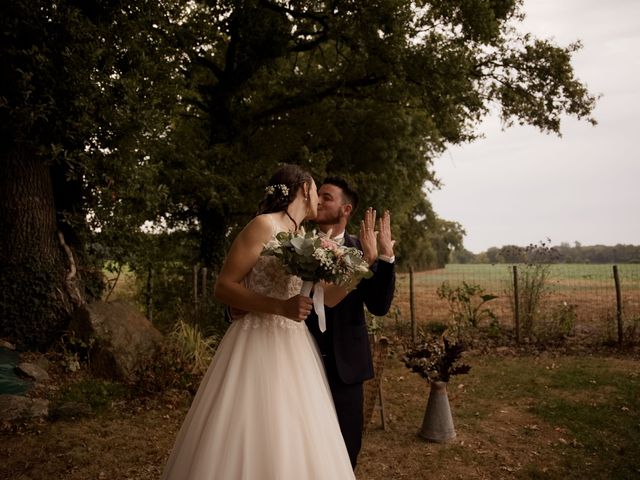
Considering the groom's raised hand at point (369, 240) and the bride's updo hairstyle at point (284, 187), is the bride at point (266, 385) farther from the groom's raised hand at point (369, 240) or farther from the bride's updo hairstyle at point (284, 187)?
the groom's raised hand at point (369, 240)

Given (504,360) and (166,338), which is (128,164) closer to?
(166,338)

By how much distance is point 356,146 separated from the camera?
53.0 ft

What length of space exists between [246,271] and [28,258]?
6812mm

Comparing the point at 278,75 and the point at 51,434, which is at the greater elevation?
the point at 278,75

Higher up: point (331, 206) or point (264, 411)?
point (331, 206)

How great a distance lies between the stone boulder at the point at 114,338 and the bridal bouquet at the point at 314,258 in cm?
565

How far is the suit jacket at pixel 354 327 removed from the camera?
3.25m

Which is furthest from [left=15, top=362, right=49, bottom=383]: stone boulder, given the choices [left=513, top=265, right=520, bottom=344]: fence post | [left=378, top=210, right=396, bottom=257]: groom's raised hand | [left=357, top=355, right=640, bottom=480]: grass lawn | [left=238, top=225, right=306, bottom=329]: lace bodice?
[left=513, top=265, right=520, bottom=344]: fence post

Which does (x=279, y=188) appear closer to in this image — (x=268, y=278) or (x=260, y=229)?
(x=260, y=229)

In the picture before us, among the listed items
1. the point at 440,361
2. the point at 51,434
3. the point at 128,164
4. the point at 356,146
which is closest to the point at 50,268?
the point at 128,164

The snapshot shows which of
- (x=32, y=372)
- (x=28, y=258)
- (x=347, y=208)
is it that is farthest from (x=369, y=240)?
(x=28, y=258)

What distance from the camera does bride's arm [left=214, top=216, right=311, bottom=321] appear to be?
285cm

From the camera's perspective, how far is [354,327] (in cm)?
346

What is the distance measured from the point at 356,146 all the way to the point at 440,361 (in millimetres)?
10922
